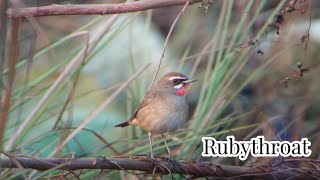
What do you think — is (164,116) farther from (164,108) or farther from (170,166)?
(170,166)

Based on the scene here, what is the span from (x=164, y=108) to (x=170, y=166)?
641 millimetres

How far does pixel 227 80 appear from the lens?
12.1ft

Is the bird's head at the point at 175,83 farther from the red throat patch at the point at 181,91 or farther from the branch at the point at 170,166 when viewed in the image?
the branch at the point at 170,166

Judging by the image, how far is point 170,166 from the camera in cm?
286

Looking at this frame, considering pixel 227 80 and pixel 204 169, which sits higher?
pixel 227 80

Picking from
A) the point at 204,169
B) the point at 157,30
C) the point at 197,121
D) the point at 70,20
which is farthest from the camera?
the point at 157,30

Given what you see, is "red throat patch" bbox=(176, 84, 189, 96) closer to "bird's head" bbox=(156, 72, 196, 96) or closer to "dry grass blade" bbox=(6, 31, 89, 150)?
"bird's head" bbox=(156, 72, 196, 96)

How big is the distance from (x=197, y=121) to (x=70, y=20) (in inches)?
103

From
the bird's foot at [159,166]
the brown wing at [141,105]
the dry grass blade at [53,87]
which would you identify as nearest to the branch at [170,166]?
the bird's foot at [159,166]

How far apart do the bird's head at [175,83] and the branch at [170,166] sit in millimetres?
612

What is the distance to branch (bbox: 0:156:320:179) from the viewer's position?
239 cm

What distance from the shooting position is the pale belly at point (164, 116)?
3365 millimetres

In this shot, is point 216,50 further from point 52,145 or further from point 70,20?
point 70,20

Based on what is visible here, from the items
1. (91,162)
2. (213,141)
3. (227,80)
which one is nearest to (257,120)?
(227,80)
